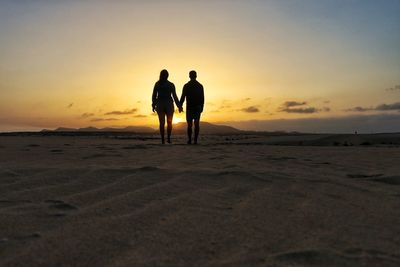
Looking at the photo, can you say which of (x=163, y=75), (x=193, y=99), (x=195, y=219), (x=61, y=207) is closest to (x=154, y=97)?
(x=163, y=75)

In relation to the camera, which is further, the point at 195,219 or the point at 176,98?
the point at 176,98

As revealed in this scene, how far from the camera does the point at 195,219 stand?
7.69 ft

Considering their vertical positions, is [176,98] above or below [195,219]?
above

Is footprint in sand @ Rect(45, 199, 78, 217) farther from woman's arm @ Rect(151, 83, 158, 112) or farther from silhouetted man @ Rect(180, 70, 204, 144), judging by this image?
woman's arm @ Rect(151, 83, 158, 112)

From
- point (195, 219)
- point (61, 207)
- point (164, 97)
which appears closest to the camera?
point (195, 219)

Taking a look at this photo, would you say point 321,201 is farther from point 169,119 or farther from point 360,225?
point 169,119

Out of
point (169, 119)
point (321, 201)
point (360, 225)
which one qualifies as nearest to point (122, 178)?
point (321, 201)

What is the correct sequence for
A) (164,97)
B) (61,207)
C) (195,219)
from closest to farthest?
1. (195,219)
2. (61,207)
3. (164,97)

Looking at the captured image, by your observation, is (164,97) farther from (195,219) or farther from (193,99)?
(195,219)

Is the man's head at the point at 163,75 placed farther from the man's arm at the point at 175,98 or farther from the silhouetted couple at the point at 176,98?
the man's arm at the point at 175,98

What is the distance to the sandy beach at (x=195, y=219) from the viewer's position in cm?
178

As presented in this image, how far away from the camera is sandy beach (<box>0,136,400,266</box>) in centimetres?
178

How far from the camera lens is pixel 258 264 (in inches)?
66.0

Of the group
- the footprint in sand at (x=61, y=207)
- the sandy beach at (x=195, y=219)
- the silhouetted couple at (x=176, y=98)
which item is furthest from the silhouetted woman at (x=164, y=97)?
the footprint in sand at (x=61, y=207)
